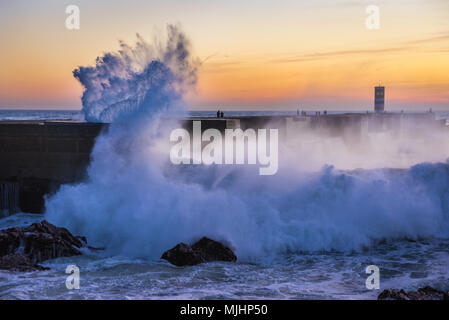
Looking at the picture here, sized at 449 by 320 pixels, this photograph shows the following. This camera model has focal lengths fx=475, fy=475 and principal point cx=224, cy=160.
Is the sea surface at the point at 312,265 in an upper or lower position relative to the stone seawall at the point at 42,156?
lower

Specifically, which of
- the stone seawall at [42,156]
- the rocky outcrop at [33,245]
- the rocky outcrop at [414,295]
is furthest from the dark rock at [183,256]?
the stone seawall at [42,156]

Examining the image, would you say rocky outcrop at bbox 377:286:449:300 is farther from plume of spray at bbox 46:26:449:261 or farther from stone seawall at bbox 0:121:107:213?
stone seawall at bbox 0:121:107:213

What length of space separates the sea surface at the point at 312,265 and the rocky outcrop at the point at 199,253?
0.20 metres

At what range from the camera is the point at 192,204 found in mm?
10969

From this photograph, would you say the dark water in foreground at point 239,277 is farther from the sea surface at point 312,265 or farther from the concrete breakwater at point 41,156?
the concrete breakwater at point 41,156

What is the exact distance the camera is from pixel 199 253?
9.14 metres

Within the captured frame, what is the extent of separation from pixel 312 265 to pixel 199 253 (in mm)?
2165

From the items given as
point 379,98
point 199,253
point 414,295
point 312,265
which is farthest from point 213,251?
point 379,98

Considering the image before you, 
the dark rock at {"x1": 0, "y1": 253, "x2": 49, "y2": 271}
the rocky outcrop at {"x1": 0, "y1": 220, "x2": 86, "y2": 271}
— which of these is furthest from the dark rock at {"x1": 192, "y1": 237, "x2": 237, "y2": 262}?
the dark rock at {"x1": 0, "y1": 253, "x2": 49, "y2": 271}

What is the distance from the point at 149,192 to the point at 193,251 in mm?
3006

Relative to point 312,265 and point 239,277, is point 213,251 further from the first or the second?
point 312,265

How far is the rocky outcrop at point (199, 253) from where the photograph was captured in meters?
8.80
